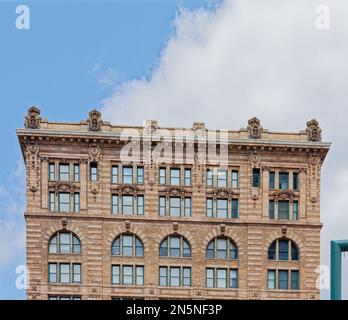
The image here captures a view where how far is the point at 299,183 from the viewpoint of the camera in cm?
7781

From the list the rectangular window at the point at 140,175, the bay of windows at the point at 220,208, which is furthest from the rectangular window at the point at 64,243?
the bay of windows at the point at 220,208

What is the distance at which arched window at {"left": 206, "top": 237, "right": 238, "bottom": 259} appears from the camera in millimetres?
76000

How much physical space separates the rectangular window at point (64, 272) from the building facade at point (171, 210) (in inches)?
3.2

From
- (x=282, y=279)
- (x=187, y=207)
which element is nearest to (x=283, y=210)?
(x=282, y=279)

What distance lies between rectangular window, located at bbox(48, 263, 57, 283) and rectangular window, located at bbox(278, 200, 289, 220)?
19482 millimetres

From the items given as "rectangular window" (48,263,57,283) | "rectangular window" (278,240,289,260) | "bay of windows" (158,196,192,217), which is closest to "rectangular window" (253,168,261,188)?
"rectangular window" (278,240,289,260)

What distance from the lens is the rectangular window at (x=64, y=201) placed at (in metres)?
75.6

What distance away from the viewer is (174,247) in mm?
75938

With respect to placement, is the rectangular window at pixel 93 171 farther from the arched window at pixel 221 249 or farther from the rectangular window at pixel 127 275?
the arched window at pixel 221 249

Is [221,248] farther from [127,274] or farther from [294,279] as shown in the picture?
[127,274]

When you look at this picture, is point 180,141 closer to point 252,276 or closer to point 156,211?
point 156,211
